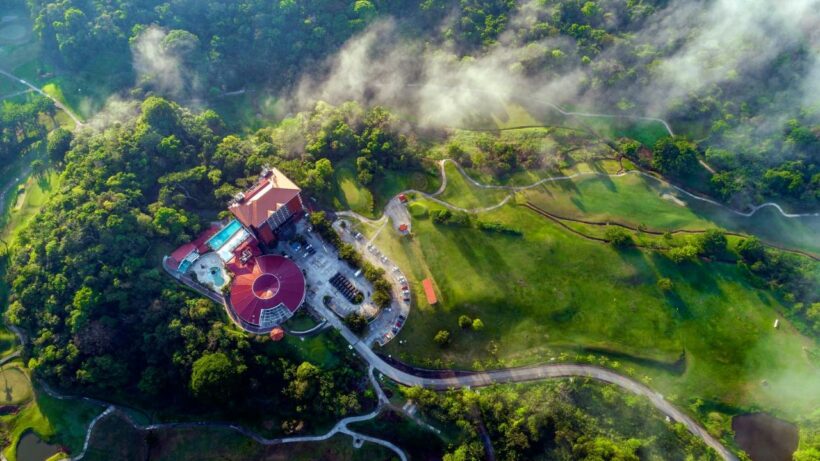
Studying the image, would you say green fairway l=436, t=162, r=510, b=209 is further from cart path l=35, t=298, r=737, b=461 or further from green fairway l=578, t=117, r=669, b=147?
cart path l=35, t=298, r=737, b=461

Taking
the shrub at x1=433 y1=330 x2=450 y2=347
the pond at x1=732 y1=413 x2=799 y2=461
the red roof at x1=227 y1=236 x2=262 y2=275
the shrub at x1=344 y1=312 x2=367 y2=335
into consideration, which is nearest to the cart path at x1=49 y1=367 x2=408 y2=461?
the shrub at x1=344 y1=312 x2=367 y2=335

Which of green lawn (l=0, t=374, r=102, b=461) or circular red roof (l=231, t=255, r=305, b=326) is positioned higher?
circular red roof (l=231, t=255, r=305, b=326)

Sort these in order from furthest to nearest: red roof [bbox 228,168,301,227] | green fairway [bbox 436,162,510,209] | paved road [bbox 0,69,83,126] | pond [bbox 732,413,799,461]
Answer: paved road [bbox 0,69,83,126] < green fairway [bbox 436,162,510,209] < red roof [bbox 228,168,301,227] < pond [bbox 732,413,799,461]

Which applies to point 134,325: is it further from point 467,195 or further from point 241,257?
point 467,195

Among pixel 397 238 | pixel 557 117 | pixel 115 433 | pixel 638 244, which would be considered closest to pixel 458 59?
pixel 557 117

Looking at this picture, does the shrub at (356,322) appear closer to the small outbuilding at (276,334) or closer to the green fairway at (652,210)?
the small outbuilding at (276,334)

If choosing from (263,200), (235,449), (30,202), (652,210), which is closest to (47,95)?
(30,202)

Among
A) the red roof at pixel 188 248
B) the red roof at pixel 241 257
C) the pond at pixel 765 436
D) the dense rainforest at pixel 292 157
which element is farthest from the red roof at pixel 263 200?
the pond at pixel 765 436

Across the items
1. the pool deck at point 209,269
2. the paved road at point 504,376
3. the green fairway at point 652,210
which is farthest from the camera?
the green fairway at point 652,210
